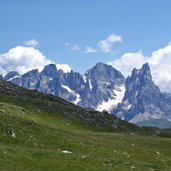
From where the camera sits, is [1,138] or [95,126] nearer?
[1,138]

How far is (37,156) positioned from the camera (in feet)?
132

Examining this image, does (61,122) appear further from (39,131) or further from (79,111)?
(39,131)

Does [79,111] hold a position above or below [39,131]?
above

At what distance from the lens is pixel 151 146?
76.1 meters

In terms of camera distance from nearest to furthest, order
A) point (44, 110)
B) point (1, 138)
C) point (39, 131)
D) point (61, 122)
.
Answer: point (1, 138), point (39, 131), point (61, 122), point (44, 110)

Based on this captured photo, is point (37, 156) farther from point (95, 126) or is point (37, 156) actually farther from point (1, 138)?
point (95, 126)

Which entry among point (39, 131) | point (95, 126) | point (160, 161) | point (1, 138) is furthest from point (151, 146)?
point (95, 126)

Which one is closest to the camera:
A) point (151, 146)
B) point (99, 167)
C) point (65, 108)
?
point (99, 167)

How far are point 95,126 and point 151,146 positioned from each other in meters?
46.7

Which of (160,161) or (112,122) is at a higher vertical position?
(112,122)

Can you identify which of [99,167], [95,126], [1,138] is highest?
[95,126]

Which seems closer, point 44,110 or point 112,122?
point 44,110

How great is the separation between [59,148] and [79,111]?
8598 centimetres

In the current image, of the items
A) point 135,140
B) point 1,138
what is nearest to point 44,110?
point 135,140
